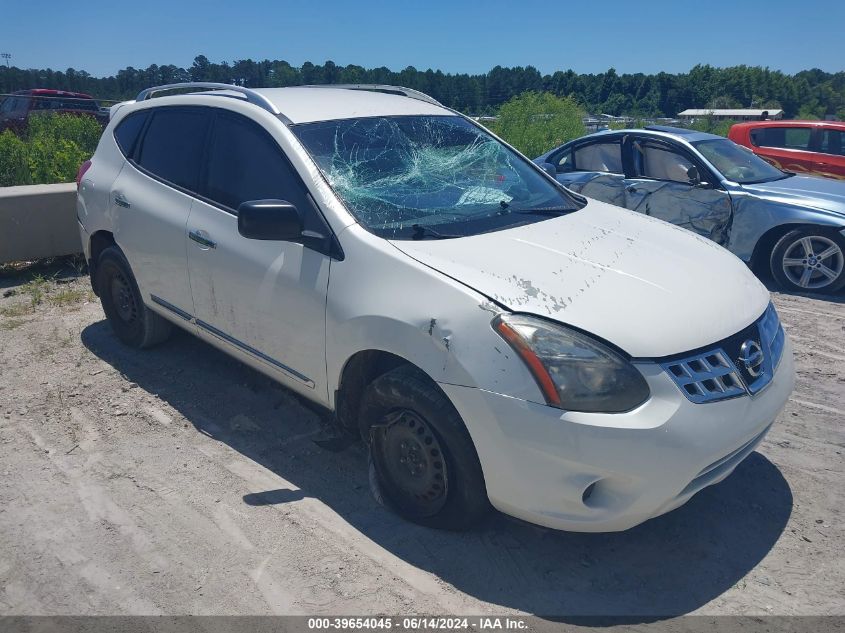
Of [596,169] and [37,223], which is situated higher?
[596,169]

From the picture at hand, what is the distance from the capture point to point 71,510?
343 cm

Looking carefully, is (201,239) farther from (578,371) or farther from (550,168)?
(550,168)

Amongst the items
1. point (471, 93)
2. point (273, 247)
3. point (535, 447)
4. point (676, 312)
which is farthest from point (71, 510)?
point (471, 93)

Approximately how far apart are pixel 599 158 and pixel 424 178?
5.15 meters

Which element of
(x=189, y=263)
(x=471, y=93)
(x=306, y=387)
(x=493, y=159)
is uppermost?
(x=471, y=93)

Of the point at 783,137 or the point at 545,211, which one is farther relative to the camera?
the point at 783,137

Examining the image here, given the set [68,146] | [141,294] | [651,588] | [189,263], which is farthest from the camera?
[68,146]

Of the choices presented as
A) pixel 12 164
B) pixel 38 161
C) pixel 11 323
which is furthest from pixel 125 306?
pixel 12 164

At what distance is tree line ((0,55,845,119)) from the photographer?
812 cm

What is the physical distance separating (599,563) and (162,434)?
2.55 meters

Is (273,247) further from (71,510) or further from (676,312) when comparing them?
(676,312)

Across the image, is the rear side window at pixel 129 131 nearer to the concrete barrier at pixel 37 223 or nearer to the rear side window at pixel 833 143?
the concrete barrier at pixel 37 223

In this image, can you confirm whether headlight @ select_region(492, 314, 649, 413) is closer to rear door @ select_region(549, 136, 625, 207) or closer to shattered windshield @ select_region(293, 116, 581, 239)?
shattered windshield @ select_region(293, 116, 581, 239)

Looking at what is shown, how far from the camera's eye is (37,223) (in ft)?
23.0
